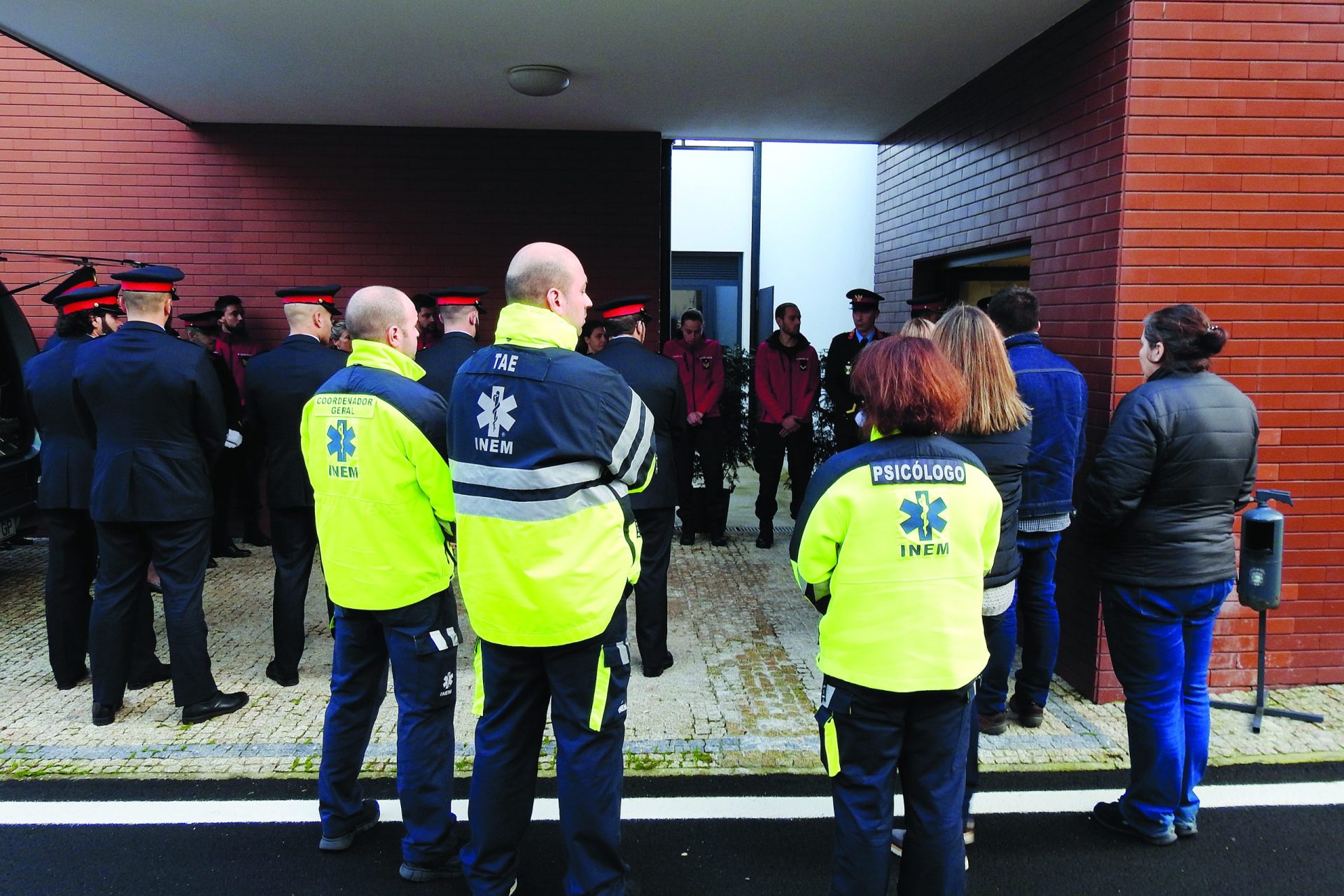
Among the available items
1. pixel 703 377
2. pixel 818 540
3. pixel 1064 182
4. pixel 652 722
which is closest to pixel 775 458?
pixel 703 377

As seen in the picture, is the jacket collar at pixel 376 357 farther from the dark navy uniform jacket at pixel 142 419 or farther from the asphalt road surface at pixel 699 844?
the asphalt road surface at pixel 699 844

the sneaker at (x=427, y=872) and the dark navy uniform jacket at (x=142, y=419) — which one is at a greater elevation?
the dark navy uniform jacket at (x=142, y=419)

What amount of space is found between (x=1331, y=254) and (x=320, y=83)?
6.52 m

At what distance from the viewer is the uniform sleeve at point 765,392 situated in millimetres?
7688

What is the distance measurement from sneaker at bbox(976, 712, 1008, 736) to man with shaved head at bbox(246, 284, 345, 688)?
3521mm

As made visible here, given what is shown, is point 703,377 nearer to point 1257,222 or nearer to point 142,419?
point 1257,222

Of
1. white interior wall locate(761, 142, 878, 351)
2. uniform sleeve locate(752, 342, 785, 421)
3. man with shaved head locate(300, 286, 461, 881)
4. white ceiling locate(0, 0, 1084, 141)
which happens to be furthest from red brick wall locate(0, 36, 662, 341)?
man with shaved head locate(300, 286, 461, 881)

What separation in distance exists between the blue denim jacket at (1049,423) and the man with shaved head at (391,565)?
8.69ft

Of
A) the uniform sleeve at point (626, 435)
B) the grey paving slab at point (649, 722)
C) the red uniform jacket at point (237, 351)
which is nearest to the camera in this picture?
the uniform sleeve at point (626, 435)

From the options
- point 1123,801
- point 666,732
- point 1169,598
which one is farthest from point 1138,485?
point 666,732

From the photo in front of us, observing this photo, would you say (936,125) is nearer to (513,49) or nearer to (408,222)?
(513,49)

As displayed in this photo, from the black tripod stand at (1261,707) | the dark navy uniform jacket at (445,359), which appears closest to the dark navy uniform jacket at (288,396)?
the dark navy uniform jacket at (445,359)

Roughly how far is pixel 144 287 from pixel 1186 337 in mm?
4479

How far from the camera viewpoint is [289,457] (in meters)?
4.70
